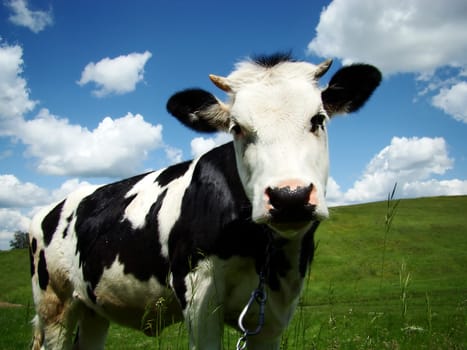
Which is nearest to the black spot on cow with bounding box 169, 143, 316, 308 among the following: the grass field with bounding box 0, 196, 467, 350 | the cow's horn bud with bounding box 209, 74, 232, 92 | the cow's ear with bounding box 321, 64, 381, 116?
the cow's horn bud with bounding box 209, 74, 232, 92

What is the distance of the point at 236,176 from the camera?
4.77 metres

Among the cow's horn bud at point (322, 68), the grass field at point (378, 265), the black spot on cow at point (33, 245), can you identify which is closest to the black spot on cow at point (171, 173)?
the cow's horn bud at point (322, 68)

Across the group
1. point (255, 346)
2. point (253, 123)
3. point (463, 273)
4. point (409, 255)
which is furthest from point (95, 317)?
point (409, 255)

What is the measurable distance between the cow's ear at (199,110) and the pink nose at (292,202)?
1910mm

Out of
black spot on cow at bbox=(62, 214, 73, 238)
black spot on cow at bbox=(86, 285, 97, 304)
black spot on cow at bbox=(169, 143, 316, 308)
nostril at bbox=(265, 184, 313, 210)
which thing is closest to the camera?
nostril at bbox=(265, 184, 313, 210)

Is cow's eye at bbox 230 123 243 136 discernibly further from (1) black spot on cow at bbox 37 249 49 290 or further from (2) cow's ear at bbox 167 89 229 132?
(1) black spot on cow at bbox 37 249 49 290

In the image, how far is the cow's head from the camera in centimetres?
340

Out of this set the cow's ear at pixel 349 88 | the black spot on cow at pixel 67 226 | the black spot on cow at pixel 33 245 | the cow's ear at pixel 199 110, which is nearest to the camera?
the cow's ear at pixel 349 88

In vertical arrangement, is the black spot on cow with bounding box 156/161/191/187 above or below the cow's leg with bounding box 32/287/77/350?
above

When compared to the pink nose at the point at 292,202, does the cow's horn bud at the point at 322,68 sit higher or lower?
higher

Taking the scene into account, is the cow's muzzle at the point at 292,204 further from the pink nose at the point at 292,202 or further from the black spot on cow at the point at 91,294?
the black spot on cow at the point at 91,294

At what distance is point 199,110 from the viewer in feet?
17.0

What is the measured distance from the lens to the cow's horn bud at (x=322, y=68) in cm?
463

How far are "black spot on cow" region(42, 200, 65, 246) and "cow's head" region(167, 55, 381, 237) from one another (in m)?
3.21
